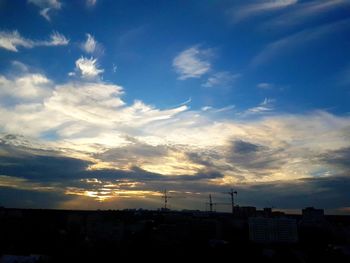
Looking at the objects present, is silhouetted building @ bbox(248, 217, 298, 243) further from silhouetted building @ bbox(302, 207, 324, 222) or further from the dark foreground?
silhouetted building @ bbox(302, 207, 324, 222)

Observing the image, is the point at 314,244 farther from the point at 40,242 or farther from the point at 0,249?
the point at 0,249

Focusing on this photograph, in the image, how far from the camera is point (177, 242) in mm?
89000

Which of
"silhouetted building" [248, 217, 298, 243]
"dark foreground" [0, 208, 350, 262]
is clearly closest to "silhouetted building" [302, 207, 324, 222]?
"dark foreground" [0, 208, 350, 262]

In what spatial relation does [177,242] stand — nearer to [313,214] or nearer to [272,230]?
[272,230]

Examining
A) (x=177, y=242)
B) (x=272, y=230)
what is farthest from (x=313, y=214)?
(x=177, y=242)

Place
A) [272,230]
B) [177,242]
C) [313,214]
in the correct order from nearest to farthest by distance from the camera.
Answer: [177,242] → [272,230] → [313,214]

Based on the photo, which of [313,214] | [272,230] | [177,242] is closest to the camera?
[177,242]

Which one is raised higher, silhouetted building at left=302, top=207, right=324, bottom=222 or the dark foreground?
silhouetted building at left=302, top=207, right=324, bottom=222

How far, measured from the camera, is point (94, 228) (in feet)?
343

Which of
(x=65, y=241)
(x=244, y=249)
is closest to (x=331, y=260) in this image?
(x=244, y=249)

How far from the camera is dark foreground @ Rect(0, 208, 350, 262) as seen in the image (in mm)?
70312

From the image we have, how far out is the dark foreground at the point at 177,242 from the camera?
70.3m

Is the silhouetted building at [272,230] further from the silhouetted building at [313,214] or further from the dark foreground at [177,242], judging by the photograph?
the silhouetted building at [313,214]

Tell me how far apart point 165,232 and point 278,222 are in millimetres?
36033
